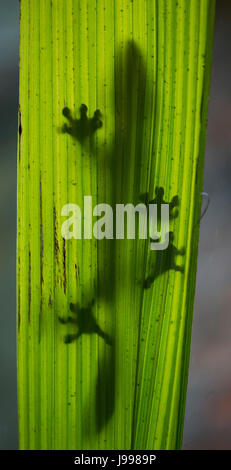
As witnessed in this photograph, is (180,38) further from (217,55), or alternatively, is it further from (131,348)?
(131,348)

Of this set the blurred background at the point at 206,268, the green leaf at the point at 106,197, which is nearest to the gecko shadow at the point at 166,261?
the green leaf at the point at 106,197

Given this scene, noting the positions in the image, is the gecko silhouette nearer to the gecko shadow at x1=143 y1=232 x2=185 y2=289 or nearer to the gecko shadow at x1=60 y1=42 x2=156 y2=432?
the gecko shadow at x1=60 y1=42 x2=156 y2=432

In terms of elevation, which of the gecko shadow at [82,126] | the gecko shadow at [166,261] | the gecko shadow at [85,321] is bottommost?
the gecko shadow at [85,321]

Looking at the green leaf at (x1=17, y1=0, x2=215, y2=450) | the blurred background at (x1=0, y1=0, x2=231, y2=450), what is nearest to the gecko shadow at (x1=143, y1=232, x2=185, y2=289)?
the green leaf at (x1=17, y1=0, x2=215, y2=450)

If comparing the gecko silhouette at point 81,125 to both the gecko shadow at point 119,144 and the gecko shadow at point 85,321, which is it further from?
the gecko shadow at point 85,321

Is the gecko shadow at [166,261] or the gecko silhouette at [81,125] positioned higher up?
the gecko silhouette at [81,125]
